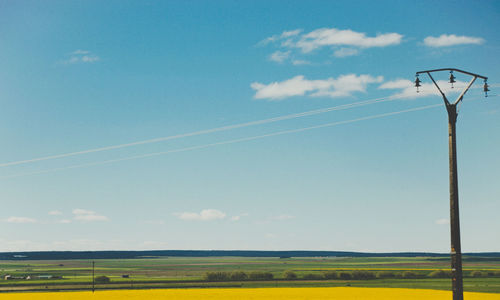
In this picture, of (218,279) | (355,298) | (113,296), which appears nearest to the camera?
(355,298)

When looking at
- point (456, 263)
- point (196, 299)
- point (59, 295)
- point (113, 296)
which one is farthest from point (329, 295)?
point (456, 263)

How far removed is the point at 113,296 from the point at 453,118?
4209 cm

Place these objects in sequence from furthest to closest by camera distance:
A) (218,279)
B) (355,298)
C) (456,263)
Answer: (218,279) < (355,298) < (456,263)

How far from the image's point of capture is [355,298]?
4912 centimetres

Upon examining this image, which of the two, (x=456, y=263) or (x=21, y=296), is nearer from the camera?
(x=456, y=263)

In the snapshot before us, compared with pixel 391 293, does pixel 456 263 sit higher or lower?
higher

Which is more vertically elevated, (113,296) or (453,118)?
(453,118)

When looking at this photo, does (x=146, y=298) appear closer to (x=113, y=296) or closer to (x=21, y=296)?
(x=113, y=296)

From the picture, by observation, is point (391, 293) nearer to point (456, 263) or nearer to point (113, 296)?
point (113, 296)

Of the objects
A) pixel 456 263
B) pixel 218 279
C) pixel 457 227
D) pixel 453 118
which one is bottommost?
pixel 218 279

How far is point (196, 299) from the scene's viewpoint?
1980 inches

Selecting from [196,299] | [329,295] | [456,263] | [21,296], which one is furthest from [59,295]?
[456,263]

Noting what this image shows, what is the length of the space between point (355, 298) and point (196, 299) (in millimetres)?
13328

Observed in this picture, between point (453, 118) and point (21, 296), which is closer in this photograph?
point (453, 118)
